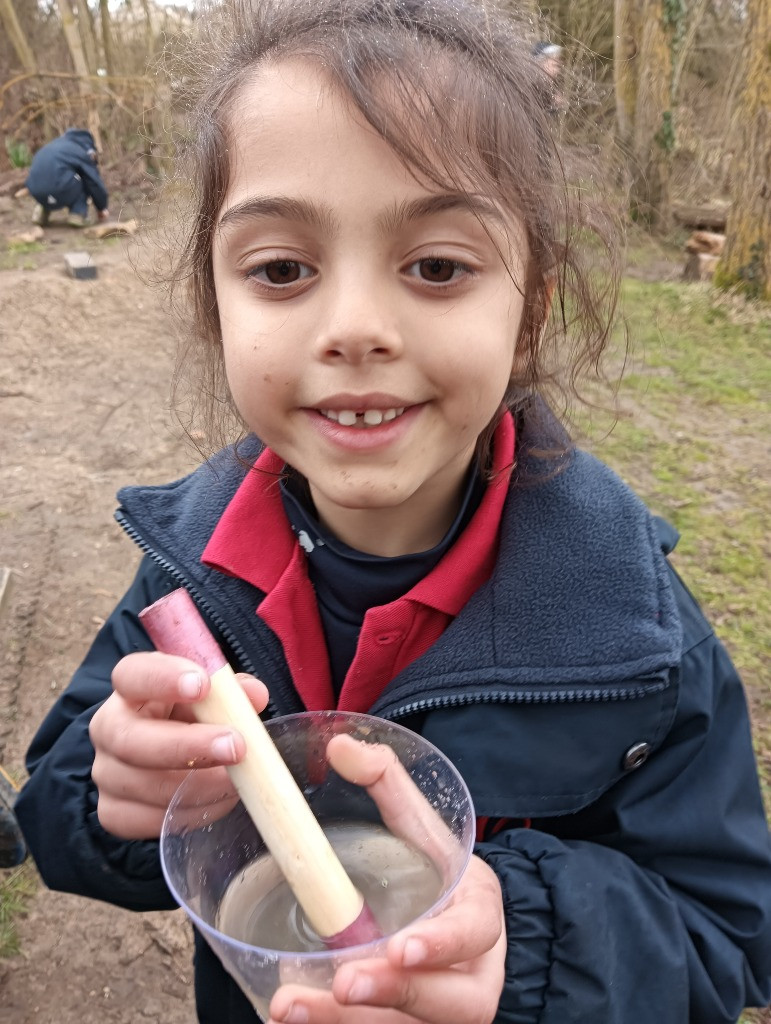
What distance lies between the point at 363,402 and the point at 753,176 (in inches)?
232

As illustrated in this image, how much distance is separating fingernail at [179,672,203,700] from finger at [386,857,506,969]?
278 mm

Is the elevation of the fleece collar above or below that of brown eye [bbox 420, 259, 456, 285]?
below

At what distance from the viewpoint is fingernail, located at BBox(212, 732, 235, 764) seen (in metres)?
0.75

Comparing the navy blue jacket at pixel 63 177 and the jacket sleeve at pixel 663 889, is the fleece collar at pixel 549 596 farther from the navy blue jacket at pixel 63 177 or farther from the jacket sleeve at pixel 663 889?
the navy blue jacket at pixel 63 177

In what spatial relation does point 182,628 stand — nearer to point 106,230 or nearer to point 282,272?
point 282,272

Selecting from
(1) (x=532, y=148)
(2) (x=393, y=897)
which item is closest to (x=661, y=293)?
(1) (x=532, y=148)

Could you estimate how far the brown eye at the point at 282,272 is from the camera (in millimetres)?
955

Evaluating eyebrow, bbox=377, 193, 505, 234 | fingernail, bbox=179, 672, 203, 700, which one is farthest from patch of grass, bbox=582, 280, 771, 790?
fingernail, bbox=179, 672, 203, 700

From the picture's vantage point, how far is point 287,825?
770 millimetres

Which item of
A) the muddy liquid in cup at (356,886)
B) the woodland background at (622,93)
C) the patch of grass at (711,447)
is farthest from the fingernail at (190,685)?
the patch of grass at (711,447)

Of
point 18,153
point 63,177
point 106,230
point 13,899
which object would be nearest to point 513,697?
point 13,899

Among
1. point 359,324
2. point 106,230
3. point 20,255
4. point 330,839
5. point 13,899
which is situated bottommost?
point 13,899

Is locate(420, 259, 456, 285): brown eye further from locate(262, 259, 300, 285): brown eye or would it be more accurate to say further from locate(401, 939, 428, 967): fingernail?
locate(401, 939, 428, 967): fingernail

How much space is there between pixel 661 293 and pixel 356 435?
19.9 feet
